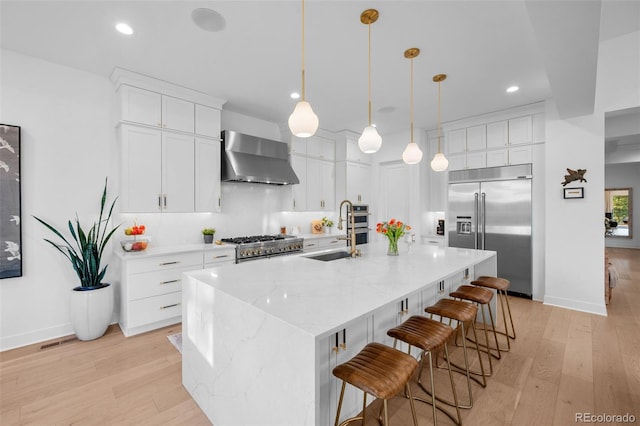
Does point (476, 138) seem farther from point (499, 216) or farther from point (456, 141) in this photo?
point (499, 216)

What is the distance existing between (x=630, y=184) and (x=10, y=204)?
14279 mm

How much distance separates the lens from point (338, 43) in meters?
2.67

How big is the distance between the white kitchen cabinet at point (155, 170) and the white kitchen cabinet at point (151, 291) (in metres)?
0.64

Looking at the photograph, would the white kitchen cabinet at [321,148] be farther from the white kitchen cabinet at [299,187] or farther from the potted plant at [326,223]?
the potted plant at [326,223]

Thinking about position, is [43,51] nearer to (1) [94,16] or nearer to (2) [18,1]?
(2) [18,1]

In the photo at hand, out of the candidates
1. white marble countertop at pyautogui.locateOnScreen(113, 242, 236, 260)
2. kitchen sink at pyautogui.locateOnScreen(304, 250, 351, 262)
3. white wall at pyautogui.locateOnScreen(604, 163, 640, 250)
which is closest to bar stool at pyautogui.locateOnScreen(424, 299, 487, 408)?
kitchen sink at pyautogui.locateOnScreen(304, 250, 351, 262)

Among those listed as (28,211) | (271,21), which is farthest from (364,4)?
(28,211)

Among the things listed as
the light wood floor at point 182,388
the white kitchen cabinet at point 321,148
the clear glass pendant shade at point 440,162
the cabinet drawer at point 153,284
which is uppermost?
the white kitchen cabinet at point 321,148

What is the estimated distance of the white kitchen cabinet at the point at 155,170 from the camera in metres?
3.22

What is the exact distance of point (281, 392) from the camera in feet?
4.33

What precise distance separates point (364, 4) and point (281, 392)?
8.69 ft

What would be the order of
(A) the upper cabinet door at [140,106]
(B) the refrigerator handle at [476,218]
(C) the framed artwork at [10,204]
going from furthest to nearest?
1. (B) the refrigerator handle at [476,218]
2. (A) the upper cabinet door at [140,106]
3. (C) the framed artwork at [10,204]

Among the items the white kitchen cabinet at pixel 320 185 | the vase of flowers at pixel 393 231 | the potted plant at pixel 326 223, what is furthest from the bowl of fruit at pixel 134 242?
the potted plant at pixel 326 223

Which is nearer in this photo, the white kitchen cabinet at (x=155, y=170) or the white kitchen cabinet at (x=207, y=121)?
the white kitchen cabinet at (x=155, y=170)
